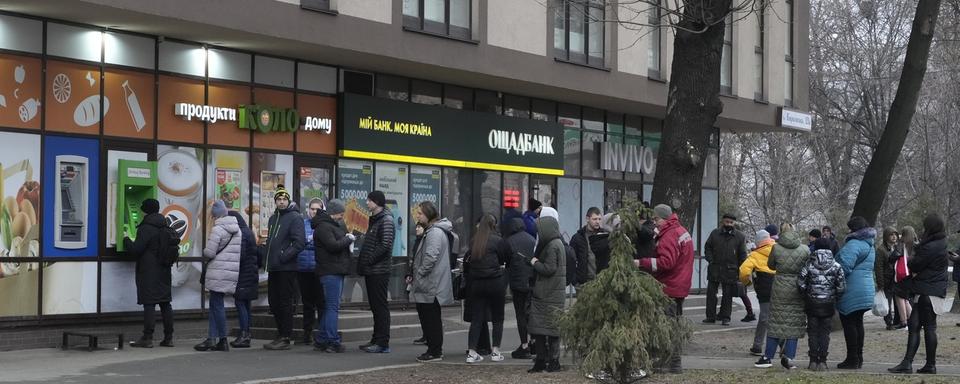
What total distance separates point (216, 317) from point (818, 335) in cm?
697

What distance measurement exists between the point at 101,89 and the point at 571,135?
1176cm

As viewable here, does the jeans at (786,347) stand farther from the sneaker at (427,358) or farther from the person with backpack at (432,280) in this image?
the sneaker at (427,358)

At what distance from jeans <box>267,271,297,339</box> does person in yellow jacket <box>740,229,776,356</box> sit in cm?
548

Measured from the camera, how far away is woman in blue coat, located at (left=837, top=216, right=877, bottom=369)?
565 inches

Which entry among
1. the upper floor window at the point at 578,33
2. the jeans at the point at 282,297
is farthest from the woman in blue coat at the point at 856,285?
the upper floor window at the point at 578,33

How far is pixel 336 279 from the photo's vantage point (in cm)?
1577

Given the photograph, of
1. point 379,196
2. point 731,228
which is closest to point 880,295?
point 731,228

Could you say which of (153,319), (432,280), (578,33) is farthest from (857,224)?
(578,33)

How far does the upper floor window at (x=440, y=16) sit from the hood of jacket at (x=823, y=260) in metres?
8.99

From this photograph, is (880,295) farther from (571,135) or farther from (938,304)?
(571,135)

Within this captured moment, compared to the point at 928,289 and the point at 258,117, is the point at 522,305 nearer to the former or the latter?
the point at 928,289

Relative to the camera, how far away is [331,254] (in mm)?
15742

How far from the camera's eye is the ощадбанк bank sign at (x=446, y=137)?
2142 cm

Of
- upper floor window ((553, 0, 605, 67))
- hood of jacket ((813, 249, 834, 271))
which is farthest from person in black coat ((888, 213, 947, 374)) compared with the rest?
upper floor window ((553, 0, 605, 67))
